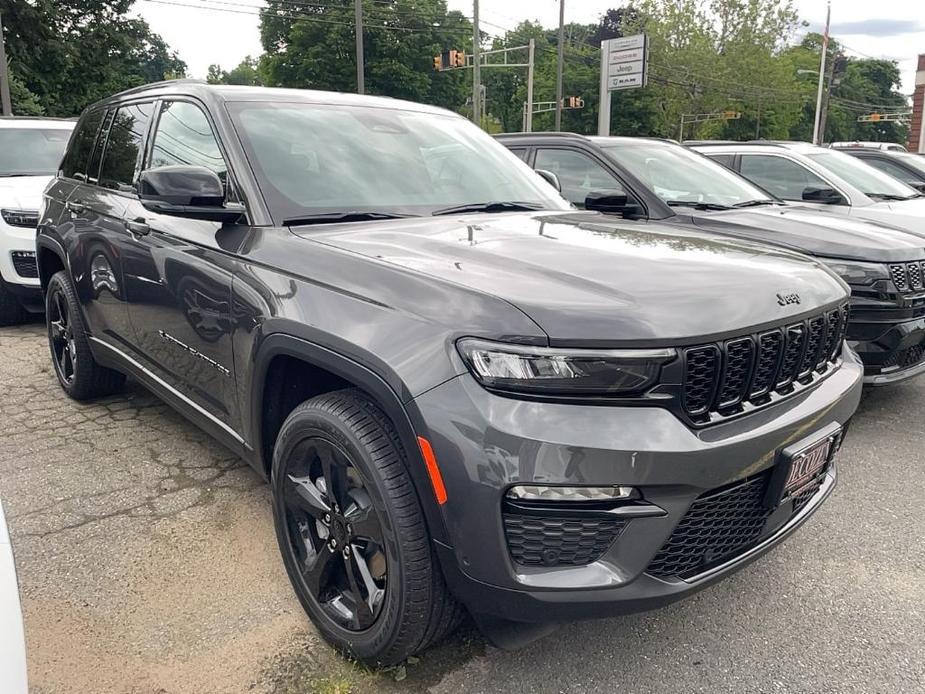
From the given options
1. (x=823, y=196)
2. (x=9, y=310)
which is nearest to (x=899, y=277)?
(x=823, y=196)

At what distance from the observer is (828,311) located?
232 centimetres

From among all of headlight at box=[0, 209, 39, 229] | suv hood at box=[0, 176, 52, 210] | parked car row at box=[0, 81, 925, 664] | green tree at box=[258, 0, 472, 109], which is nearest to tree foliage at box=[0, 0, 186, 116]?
green tree at box=[258, 0, 472, 109]

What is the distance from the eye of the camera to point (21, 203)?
6145mm

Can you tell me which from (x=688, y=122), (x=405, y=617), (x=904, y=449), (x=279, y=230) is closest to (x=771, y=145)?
(x=904, y=449)

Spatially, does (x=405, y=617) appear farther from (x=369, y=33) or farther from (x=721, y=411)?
(x=369, y=33)

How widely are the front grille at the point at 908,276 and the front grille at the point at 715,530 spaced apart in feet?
9.09

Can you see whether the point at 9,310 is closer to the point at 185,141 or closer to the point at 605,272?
the point at 185,141

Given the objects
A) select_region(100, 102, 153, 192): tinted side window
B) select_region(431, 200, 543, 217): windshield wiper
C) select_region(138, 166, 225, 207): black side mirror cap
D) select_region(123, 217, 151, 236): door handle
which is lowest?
select_region(123, 217, 151, 236): door handle

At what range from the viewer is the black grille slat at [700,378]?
1.82 meters

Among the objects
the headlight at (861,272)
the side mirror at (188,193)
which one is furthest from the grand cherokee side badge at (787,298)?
the headlight at (861,272)

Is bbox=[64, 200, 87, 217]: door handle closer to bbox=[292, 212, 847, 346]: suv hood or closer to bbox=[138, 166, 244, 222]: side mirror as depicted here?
bbox=[138, 166, 244, 222]: side mirror

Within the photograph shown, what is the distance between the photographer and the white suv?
6066 mm

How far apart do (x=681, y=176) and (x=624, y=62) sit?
505 inches

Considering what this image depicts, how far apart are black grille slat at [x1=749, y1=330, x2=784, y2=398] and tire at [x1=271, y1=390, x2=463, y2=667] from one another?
0.97 metres
